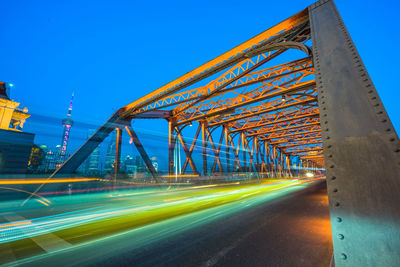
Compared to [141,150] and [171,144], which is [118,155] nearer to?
[141,150]

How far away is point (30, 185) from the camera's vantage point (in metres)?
10.2

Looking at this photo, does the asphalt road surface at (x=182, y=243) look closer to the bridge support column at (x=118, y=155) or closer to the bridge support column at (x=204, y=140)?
the bridge support column at (x=118, y=155)

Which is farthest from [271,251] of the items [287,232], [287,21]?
[287,21]

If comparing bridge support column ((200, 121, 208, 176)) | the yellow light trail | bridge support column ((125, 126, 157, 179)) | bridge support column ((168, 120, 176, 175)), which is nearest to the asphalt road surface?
the yellow light trail

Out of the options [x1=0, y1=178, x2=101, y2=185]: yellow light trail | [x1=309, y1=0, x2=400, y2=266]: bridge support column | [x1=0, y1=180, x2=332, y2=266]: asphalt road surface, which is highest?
[x1=309, y1=0, x2=400, y2=266]: bridge support column

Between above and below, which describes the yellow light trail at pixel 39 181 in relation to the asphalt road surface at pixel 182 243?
above

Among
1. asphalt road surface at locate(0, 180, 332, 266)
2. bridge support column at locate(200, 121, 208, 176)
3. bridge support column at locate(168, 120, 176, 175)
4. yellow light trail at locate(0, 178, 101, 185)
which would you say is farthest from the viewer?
bridge support column at locate(200, 121, 208, 176)

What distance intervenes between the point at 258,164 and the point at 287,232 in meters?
30.1

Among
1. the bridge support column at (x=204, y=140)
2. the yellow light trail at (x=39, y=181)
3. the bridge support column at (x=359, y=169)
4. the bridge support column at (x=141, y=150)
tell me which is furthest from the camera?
the bridge support column at (x=204, y=140)

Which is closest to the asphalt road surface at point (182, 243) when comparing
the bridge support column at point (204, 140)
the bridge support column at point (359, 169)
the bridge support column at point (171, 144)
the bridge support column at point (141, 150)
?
the bridge support column at point (359, 169)

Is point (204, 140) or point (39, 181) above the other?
point (204, 140)

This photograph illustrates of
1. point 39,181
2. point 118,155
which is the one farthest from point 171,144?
point 39,181

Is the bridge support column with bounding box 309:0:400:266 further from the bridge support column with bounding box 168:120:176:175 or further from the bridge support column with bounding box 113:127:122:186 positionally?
the bridge support column with bounding box 168:120:176:175

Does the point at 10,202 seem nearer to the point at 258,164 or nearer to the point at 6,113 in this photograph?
the point at 6,113
